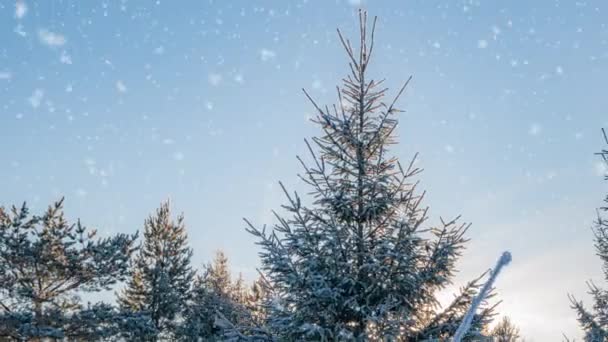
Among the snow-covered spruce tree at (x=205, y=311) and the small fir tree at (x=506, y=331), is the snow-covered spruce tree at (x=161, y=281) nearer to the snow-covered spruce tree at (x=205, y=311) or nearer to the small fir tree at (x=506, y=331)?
the snow-covered spruce tree at (x=205, y=311)

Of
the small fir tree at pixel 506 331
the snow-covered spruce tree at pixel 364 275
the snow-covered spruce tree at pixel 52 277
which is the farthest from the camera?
the small fir tree at pixel 506 331

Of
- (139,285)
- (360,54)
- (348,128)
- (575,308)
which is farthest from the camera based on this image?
(139,285)

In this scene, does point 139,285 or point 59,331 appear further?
point 139,285

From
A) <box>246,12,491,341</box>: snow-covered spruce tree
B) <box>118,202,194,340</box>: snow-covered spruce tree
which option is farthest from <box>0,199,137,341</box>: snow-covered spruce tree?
<box>246,12,491,341</box>: snow-covered spruce tree

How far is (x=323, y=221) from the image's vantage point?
7.24 meters

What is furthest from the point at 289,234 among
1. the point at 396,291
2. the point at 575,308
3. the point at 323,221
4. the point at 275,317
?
the point at 575,308

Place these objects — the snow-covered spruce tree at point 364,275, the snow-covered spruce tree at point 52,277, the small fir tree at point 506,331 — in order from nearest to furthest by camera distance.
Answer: the snow-covered spruce tree at point 364,275 → the snow-covered spruce tree at point 52,277 → the small fir tree at point 506,331

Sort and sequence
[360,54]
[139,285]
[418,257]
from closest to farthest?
[418,257], [360,54], [139,285]

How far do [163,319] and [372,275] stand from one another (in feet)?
53.3

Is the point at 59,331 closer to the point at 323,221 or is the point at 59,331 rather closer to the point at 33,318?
the point at 33,318

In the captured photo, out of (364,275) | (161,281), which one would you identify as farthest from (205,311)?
(364,275)

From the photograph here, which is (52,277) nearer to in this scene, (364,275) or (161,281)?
(161,281)

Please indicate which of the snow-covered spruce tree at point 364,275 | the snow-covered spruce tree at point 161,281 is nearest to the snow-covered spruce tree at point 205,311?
the snow-covered spruce tree at point 161,281

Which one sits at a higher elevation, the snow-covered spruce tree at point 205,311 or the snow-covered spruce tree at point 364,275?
the snow-covered spruce tree at point 205,311
